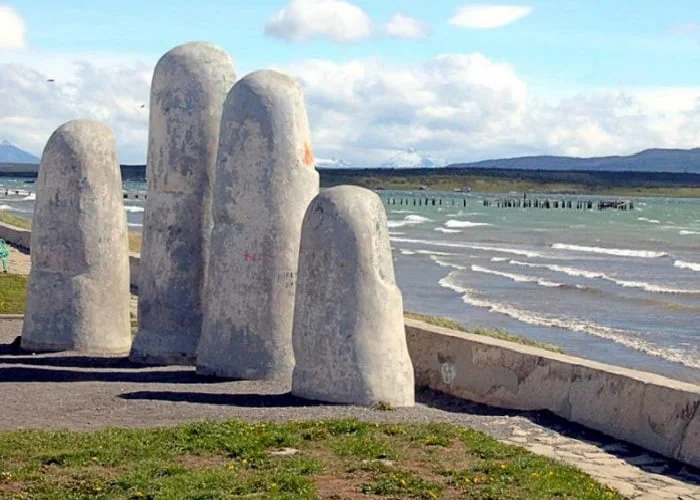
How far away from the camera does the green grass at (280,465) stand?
28.2ft

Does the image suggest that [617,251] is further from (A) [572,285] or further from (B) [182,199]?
(B) [182,199]

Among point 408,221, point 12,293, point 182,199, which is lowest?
point 408,221

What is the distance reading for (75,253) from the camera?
15922 mm

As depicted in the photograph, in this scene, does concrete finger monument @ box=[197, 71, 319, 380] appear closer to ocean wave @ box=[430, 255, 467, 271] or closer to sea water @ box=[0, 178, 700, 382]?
sea water @ box=[0, 178, 700, 382]

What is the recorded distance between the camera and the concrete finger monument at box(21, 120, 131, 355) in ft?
52.3

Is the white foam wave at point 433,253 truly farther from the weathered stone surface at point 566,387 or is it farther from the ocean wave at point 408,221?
the weathered stone surface at point 566,387

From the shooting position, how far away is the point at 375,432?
34.9ft

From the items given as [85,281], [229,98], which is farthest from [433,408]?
[85,281]

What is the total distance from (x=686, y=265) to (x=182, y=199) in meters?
38.5

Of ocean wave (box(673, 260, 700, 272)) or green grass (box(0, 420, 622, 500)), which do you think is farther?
ocean wave (box(673, 260, 700, 272))

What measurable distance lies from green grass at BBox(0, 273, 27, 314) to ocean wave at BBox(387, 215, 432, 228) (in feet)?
195

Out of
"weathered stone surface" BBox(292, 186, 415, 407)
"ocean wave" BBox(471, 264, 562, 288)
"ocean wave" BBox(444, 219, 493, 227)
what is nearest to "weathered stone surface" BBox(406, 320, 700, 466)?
"weathered stone surface" BBox(292, 186, 415, 407)

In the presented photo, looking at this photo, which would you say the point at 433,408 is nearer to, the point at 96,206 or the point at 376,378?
the point at 376,378

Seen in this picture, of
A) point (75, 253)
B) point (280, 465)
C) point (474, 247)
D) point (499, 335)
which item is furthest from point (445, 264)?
point (280, 465)
